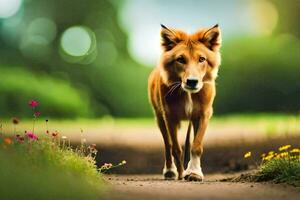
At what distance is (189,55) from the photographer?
10211 millimetres

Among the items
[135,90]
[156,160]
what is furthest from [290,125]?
[135,90]

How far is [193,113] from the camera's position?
1062 cm

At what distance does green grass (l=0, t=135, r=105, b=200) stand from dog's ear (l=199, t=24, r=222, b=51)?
2743mm

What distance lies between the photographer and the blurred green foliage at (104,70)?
23531 mm

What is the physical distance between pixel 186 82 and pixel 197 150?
1.04 meters

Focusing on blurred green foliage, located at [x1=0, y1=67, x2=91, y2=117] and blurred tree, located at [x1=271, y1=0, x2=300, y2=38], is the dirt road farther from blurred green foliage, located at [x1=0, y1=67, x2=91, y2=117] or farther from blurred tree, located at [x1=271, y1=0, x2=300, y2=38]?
blurred tree, located at [x1=271, y1=0, x2=300, y2=38]

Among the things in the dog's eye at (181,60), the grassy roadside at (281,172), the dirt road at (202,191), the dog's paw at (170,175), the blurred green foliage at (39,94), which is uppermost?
the blurred green foliage at (39,94)

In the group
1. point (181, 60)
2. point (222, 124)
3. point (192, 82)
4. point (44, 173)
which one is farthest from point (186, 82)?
point (222, 124)

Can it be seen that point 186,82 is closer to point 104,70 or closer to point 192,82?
point 192,82

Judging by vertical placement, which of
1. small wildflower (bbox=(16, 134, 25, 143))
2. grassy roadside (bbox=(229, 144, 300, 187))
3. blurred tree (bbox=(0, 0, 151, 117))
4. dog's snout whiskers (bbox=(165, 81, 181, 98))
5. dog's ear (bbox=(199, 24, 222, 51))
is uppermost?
blurred tree (bbox=(0, 0, 151, 117))

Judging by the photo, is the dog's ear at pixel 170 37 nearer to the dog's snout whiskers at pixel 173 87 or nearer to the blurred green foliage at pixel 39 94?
the dog's snout whiskers at pixel 173 87

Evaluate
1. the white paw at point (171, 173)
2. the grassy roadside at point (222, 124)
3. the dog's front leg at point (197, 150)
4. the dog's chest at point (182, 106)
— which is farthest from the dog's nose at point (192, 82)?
the grassy roadside at point (222, 124)

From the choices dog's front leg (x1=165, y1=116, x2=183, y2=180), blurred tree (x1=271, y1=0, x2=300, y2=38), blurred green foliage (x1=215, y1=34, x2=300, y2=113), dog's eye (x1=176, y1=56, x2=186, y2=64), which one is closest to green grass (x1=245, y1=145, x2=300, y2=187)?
dog's front leg (x1=165, y1=116, x2=183, y2=180)

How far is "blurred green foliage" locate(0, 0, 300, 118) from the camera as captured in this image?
77.2 ft
